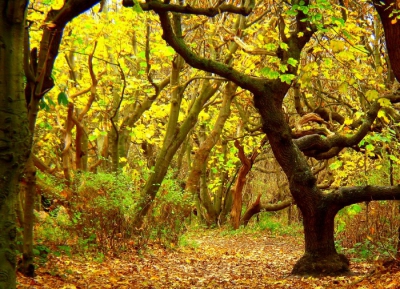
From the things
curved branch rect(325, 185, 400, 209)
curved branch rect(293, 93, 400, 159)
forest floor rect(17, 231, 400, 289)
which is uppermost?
curved branch rect(293, 93, 400, 159)

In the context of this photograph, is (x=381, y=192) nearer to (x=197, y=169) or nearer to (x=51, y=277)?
(x=51, y=277)

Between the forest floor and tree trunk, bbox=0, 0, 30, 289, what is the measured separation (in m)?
1.69

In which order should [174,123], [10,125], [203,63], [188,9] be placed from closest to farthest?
[10,125] → [188,9] → [203,63] → [174,123]

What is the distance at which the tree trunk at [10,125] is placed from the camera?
13.9 ft

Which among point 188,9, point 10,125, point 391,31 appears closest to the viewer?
point 10,125

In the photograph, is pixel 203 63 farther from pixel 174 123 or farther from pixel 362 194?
pixel 174 123

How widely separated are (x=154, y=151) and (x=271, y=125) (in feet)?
63.0

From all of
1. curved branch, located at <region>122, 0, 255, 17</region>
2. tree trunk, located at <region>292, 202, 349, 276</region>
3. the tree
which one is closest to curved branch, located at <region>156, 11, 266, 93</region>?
the tree

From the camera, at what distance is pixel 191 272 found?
10.1 m

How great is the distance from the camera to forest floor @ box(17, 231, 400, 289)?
7082 mm

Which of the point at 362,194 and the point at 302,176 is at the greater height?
the point at 302,176

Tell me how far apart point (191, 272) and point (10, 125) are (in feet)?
21.6

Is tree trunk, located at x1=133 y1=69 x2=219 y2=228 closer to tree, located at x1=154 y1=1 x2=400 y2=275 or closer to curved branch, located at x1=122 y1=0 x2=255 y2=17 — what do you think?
tree, located at x1=154 y1=1 x2=400 y2=275

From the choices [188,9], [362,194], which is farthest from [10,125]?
[362,194]
